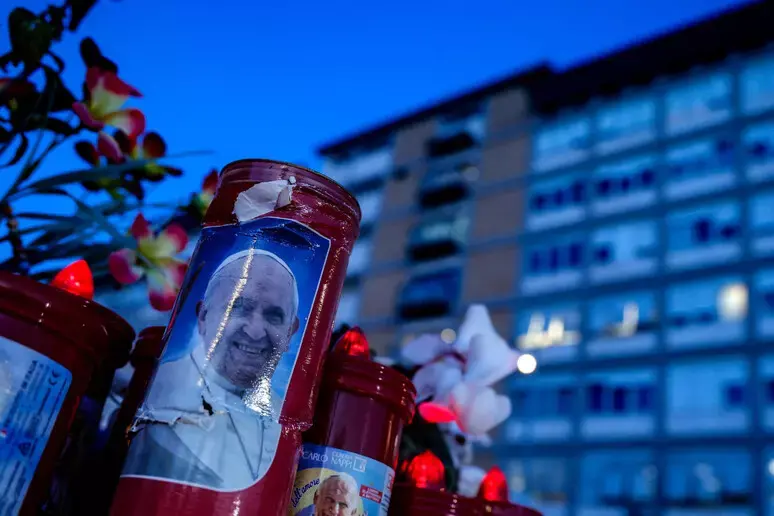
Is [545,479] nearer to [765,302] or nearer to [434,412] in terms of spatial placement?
[765,302]

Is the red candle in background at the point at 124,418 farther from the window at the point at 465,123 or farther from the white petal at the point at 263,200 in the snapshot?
the window at the point at 465,123

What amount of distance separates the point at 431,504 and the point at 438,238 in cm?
1437

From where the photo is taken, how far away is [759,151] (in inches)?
421

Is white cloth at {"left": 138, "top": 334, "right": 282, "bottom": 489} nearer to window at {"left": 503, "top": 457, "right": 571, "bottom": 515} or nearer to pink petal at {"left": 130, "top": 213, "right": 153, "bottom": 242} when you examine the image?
pink petal at {"left": 130, "top": 213, "right": 153, "bottom": 242}

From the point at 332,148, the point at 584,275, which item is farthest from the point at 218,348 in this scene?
the point at 332,148

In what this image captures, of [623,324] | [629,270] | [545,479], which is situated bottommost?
[545,479]

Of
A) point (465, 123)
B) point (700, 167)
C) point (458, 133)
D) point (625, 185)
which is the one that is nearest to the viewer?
point (700, 167)

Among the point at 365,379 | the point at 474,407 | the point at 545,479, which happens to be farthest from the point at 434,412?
the point at 545,479

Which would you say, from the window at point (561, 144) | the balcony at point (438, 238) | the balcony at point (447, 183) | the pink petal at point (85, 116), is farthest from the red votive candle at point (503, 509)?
the balcony at point (447, 183)

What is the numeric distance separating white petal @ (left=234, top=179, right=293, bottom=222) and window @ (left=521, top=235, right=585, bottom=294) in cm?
1183

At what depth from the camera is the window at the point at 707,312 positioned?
1004cm

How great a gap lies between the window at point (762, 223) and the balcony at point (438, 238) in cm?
571

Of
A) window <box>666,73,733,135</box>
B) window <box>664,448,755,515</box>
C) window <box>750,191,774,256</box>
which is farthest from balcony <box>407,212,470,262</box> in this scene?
window <box>664,448,755,515</box>

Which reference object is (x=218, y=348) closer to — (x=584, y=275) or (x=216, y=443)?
(x=216, y=443)
